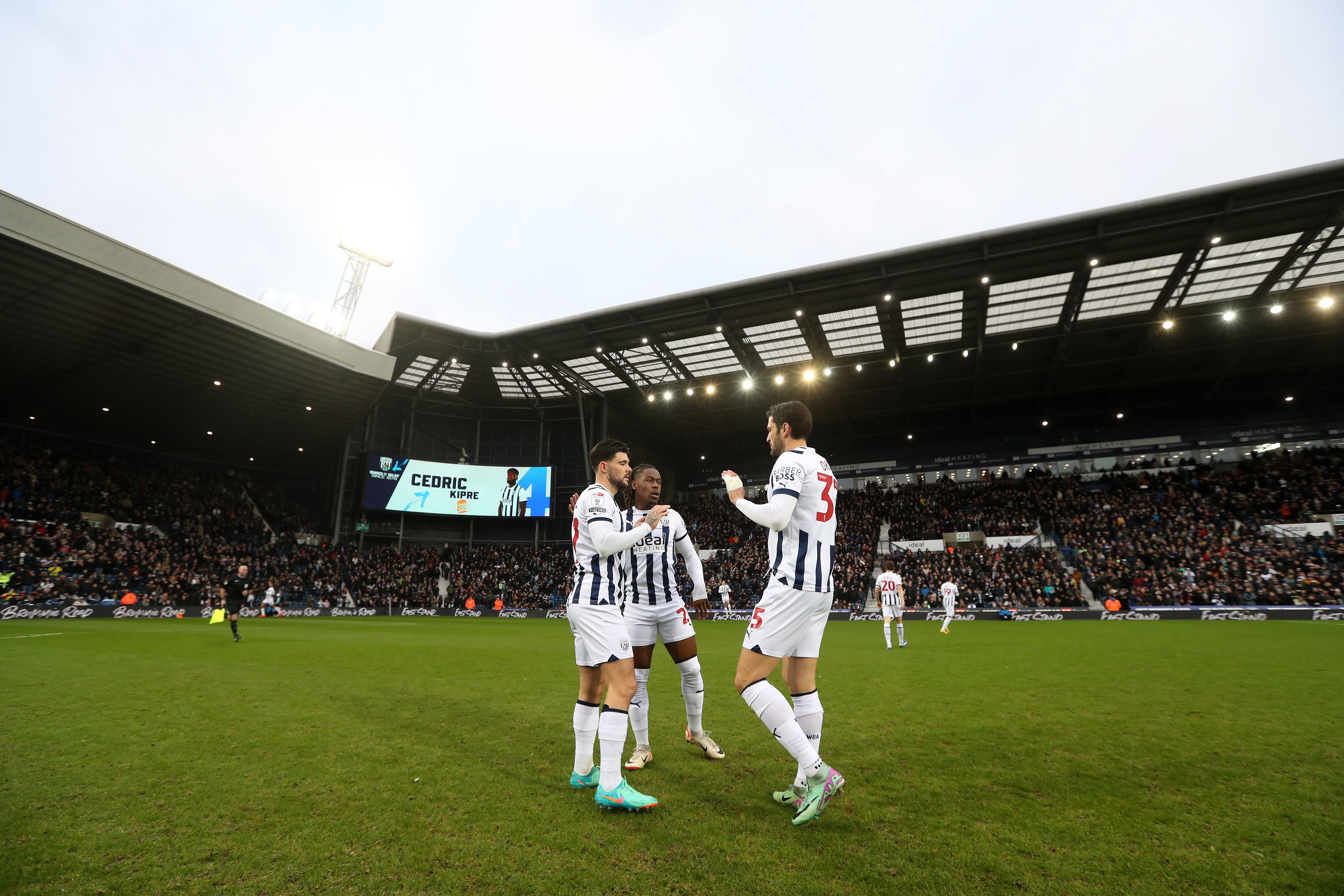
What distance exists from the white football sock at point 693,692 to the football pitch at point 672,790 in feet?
0.82

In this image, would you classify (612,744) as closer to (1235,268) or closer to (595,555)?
(595,555)

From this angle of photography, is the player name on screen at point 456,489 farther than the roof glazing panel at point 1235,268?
Yes

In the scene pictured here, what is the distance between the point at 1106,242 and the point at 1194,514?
→ 18145 millimetres

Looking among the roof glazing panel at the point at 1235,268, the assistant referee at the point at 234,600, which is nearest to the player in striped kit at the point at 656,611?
the assistant referee at the point at 234,600

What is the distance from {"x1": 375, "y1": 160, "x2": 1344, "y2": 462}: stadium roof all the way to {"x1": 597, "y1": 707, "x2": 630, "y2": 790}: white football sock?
23243 mm

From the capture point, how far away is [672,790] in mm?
4258

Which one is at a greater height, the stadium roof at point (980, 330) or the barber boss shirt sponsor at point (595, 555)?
the stadium roof at point (980, 330)

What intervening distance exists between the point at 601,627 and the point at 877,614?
28933mm

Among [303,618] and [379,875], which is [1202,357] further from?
[303,618]

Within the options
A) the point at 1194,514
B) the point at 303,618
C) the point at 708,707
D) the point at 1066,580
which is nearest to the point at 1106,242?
the point at 1066,580

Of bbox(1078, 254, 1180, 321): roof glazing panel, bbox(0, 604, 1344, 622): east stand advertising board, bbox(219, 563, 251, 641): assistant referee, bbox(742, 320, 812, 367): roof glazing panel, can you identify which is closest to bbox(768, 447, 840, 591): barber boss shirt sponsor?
bbox(219, 563, 251, 641): assistant referee

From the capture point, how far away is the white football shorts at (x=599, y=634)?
423cm

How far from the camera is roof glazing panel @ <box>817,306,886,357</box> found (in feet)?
90.4

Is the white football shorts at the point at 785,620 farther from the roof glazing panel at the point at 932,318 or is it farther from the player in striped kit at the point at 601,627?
the roof glazing panel at the point at 932,318
